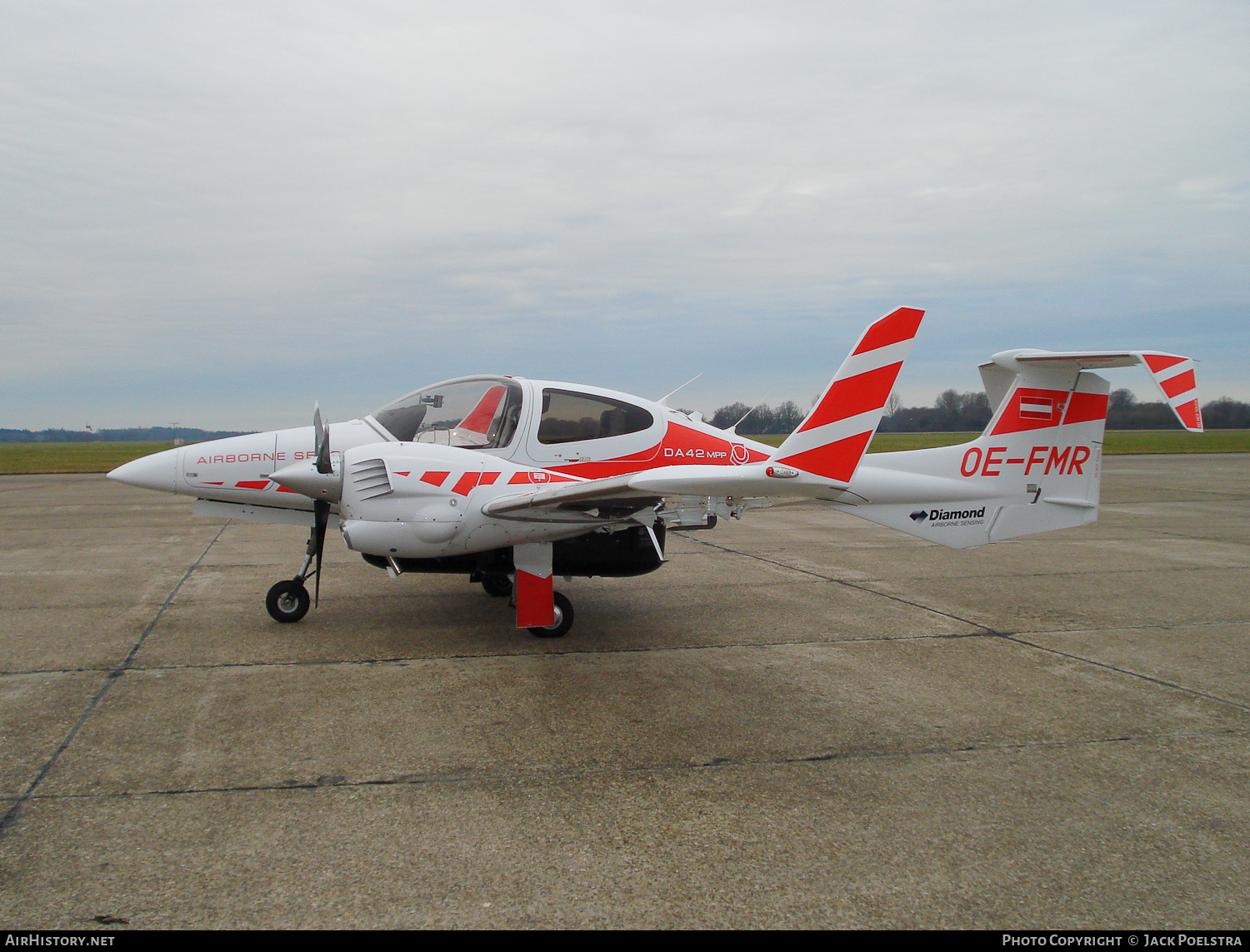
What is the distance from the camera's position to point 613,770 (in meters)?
4.43

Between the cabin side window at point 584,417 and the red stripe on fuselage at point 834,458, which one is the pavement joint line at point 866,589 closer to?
the red stripe on fuselage at point 834,458

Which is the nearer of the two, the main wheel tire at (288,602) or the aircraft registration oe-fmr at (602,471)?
the aircraft registration oe-fmr at (602,471)

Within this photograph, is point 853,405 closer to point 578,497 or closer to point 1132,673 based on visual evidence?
point 578,497

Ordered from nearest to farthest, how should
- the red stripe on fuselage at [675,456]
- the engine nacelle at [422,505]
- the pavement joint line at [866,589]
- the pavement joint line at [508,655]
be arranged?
the pavement joint line at [508,655]
the engine nacelle at [422,505]
the red stripe on fuselage at [675,456]
the pavement joint line at [866,589]

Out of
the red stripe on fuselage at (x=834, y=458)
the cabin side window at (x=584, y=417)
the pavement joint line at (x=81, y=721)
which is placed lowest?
the pavement joint line at (x=81, y=721)

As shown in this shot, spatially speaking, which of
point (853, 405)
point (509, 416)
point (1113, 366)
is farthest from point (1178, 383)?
point (509, 416)

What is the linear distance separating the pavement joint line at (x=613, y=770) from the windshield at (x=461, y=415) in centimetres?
371

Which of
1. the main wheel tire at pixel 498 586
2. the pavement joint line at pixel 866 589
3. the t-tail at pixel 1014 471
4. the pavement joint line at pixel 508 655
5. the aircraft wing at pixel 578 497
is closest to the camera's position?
the aircraft wing at pixel 578 497

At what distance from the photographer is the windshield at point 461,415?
7504 millimetres

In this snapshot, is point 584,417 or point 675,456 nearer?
point 584,417

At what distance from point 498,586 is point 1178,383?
6.83 metres

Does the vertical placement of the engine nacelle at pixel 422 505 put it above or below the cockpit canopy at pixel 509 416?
below

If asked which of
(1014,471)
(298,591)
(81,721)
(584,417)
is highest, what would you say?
(584,417)

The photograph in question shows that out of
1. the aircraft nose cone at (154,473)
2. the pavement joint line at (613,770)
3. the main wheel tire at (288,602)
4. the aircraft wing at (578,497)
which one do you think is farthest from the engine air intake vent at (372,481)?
the pavement joint line at (613,770)
